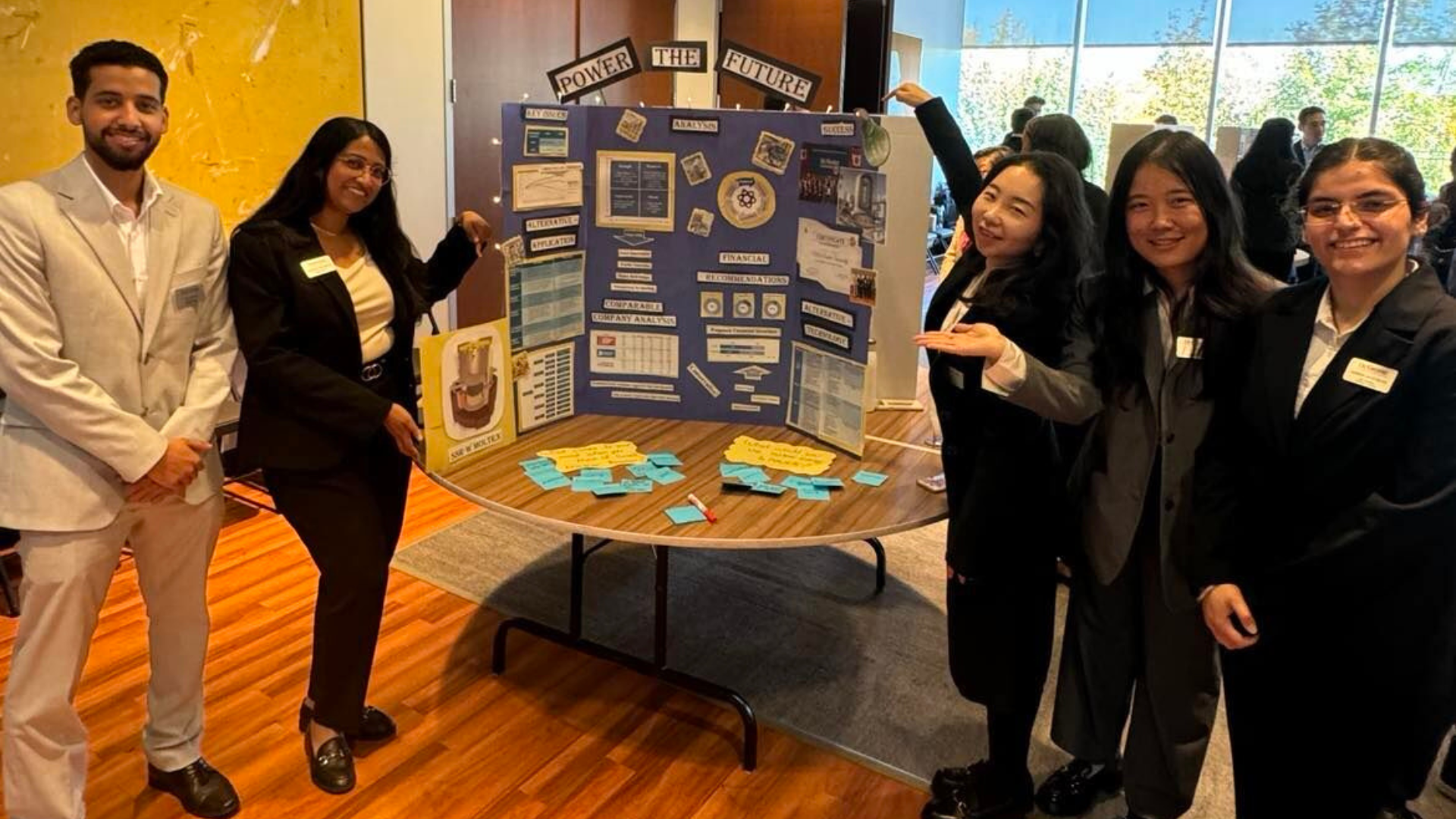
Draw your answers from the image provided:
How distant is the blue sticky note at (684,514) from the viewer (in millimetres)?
2139

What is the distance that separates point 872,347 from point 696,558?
1.23 m

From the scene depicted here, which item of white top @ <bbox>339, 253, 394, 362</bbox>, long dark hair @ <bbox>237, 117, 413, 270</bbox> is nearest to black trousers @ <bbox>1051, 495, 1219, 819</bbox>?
white top @ <bbox>339, 253, 394, 362</bbox>

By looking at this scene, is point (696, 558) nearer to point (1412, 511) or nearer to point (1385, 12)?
point (1412, 511)

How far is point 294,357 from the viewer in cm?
200

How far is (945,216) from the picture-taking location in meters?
10.1

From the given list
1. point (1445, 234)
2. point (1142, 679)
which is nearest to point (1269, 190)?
point (1445, 234)

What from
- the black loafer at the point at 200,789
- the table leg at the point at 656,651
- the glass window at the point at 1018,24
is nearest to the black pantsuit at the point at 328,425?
the black loafer at the point at 200,789

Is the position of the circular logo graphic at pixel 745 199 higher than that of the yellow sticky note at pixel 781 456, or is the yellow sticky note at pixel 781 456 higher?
the circular logo graphic at pixel 745 199

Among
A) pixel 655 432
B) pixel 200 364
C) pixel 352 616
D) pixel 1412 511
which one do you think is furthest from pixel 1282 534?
pixel 200 364

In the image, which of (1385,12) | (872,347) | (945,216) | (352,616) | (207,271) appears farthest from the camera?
(945,216)

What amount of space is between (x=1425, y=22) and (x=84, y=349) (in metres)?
10.4

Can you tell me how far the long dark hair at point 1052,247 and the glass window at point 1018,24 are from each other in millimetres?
9719

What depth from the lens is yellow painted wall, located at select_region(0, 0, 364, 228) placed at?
Answer: 3.14 metres

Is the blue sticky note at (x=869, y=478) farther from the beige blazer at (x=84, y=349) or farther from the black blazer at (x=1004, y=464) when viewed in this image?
the beige blazer at (x=84, y=349)
